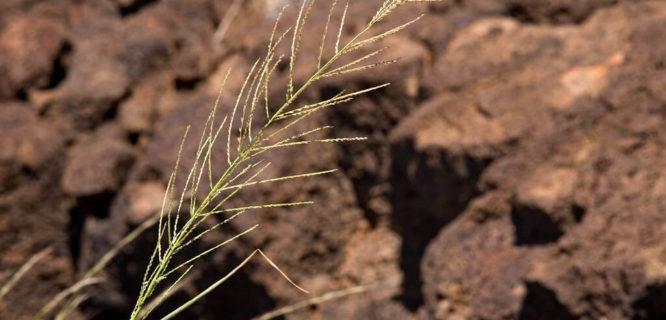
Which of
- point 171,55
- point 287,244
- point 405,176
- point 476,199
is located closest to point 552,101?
point 476,199

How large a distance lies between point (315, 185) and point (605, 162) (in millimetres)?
783

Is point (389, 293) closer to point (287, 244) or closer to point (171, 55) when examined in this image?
point (287, 244)

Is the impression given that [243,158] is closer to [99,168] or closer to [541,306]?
[541,306]

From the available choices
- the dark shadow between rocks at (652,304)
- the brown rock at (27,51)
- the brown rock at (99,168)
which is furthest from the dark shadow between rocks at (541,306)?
the brown rock at (27,51)

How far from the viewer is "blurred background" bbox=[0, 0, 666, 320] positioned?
5.47 feet

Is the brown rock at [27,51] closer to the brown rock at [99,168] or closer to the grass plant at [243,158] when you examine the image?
the brown rock at [99,168]

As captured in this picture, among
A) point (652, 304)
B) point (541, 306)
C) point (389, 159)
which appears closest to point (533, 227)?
point (541, 306)

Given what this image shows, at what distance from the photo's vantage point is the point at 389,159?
84.8 inches

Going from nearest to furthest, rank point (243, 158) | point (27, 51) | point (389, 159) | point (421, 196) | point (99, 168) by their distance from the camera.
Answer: point (243, 158) → point (421, 196) → point (389, 159) → point (99, 168) → point (27, 51)

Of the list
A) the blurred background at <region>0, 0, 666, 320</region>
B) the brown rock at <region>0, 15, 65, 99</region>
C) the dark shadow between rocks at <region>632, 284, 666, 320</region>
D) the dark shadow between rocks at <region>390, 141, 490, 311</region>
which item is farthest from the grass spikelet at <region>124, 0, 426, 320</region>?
the brown rock at <region>0, 15, 65, 99</region>

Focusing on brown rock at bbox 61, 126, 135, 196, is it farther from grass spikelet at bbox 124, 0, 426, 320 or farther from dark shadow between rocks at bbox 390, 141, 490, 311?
dark shadow between rocks at bbox 390, 141, 490, 311

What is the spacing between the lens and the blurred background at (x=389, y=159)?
167cm

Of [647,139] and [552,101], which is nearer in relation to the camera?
[647,139]

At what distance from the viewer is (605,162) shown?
1.70m
